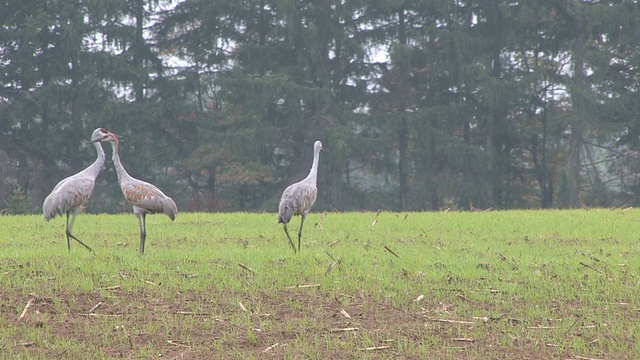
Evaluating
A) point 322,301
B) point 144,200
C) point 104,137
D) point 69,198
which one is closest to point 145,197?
point 144,200

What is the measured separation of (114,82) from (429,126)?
13799 mm

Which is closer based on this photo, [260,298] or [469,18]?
[260,298]

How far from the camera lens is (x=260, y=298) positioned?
10.3 metres

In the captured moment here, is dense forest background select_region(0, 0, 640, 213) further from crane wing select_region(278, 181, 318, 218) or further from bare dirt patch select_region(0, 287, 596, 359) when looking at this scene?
bare dirt patch select_region(0, 287, 596, 359)

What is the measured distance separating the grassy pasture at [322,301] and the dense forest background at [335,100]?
77.3 feet

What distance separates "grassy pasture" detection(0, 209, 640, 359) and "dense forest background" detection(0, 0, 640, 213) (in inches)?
927

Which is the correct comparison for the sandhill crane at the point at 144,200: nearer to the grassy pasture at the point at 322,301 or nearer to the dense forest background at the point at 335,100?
the grassy pasture at the point at 322,301

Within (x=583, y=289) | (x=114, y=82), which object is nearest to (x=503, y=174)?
(x=114, y=82)

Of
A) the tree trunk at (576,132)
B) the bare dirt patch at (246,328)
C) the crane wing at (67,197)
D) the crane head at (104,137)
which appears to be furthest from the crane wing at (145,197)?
the tree trunk at (576,132)

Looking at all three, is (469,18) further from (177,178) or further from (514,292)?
(514,292)

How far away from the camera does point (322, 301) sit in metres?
10.3

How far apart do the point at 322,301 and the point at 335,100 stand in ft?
99.2

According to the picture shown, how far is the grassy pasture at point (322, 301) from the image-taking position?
356 inches

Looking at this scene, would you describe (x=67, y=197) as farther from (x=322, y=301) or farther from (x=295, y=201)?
(x=322, y=301)
